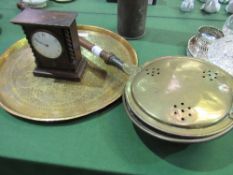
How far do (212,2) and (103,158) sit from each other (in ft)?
2.46

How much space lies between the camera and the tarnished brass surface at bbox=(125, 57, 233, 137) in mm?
429

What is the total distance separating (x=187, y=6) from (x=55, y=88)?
634 mm

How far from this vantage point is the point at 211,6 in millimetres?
903

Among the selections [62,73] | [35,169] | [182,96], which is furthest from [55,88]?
[182,96]

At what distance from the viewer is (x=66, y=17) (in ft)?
1.81

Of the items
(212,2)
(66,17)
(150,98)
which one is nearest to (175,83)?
(150,98)

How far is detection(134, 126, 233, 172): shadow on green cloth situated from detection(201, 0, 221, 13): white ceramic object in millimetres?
582

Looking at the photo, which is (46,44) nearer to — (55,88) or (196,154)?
(55,88)

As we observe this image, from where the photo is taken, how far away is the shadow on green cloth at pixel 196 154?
485mm

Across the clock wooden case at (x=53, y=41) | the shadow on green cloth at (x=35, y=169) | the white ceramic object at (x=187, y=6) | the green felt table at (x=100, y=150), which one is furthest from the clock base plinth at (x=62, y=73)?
the white ceramic object at (x=187, y=6)

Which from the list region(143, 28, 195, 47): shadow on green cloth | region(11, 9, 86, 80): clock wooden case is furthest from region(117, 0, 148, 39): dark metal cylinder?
region(11, 9, 86, 80): clock wooden case

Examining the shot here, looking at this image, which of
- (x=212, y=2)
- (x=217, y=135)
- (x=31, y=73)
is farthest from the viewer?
(x=212, y=2)

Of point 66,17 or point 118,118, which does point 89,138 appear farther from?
point 66,17

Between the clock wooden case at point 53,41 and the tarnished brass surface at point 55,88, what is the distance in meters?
0.03
